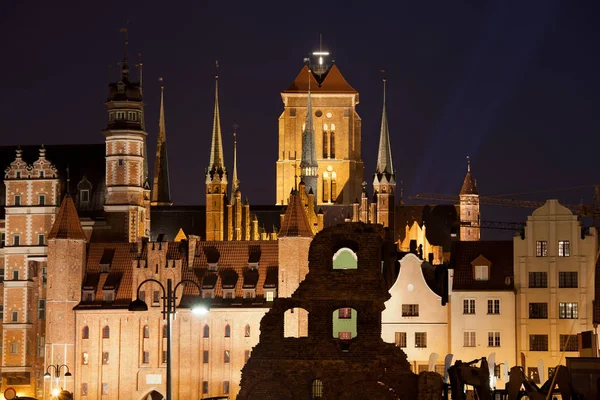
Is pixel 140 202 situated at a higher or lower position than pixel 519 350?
Result: higher

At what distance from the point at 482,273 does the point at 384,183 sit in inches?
2255

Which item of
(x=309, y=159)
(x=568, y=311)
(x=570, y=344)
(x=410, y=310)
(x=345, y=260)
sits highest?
(x=309, y=159)

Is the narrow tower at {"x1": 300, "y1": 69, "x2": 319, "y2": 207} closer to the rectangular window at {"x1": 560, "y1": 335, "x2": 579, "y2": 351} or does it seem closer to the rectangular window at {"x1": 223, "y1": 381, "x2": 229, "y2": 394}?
the rectangular window at {"x1": 223, "y1": 381, "x2": 229, "y2": 394}

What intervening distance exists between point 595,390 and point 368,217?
94865 mm

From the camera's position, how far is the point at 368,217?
511 feet

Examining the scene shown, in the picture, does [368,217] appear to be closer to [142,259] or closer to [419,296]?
[142,259]

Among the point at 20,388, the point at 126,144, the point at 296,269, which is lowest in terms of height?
the point at 20,388

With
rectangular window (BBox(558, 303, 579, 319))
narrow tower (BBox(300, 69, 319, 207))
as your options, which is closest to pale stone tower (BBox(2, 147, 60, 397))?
narrow tower (BBox(300, 69, 319, 207))

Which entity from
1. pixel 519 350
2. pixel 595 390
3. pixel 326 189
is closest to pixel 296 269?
pixel 519 350

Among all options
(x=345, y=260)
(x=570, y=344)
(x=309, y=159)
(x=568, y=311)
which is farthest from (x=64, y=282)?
(x=309, y=159)

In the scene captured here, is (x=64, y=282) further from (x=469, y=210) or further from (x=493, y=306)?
(x=469, y=210)

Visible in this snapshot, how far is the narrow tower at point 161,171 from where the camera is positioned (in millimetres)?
183125

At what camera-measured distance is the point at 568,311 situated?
333 ft

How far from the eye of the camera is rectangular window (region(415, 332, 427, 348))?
103 meters
